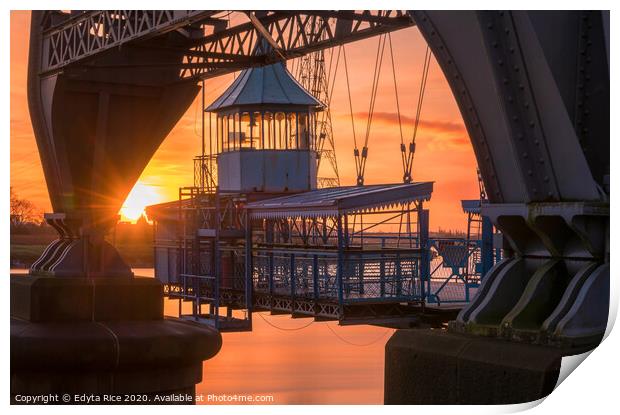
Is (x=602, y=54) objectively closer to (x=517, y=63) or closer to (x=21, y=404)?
(x=517, y=63)

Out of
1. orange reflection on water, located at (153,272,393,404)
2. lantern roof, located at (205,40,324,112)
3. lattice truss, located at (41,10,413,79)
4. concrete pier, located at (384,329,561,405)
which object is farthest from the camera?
lantern roof, located at (205,40,324,112)

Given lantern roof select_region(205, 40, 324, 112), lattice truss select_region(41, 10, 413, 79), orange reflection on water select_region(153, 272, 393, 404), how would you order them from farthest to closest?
lantern roof select_region(205, 40, 324, 112) → orange reflection on water select_region(153, 272, 393, 404) → lattice truss select_region(41, 10, 413, 79)

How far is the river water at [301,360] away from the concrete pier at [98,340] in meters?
2.22

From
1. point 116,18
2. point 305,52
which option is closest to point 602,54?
point 305,52

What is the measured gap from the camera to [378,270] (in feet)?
83.8

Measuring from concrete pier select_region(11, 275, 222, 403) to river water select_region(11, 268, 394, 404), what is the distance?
7.28 feet

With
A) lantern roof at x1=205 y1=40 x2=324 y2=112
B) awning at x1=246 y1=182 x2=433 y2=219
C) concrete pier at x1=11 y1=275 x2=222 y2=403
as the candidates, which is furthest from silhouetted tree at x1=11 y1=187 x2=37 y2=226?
lantern roof at x1=205 y1=40 x2=324 y2=112

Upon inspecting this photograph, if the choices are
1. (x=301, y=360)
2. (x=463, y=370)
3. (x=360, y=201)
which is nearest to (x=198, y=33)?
(x=360, y=201)

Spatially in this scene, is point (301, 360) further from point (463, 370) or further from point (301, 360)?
point (463, 370)

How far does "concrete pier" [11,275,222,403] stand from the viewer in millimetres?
25531

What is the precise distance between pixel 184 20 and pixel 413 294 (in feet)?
29.5

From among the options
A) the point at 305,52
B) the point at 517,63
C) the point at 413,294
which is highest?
the point at 305,52

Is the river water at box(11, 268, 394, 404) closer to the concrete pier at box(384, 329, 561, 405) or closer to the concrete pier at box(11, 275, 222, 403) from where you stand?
the concrete pier at box(11, 275, 222, 403)

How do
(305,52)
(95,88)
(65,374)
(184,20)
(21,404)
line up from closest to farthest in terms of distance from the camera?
(21,404) < (184,20) < (305,52) < (65,374) < (95,88)
